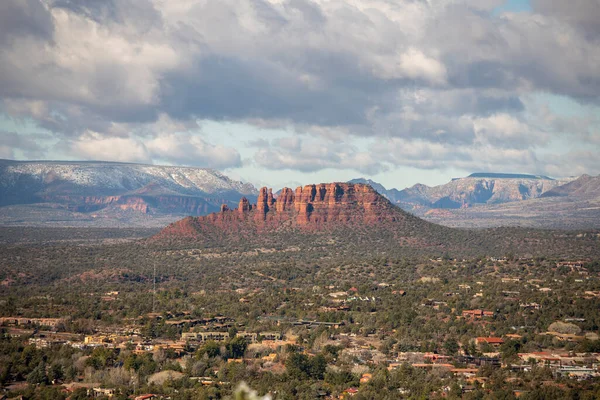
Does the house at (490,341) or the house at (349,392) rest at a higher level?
the house at (490,341)

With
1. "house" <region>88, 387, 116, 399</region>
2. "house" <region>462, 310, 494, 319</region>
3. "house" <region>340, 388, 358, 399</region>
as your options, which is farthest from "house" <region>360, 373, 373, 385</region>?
"house" <region>462, 310, 494, 319</region>

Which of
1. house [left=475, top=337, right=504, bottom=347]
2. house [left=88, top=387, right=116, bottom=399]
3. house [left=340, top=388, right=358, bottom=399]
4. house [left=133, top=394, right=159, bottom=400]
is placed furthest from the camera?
house [left=475, top=337, right=504, bottom=347]

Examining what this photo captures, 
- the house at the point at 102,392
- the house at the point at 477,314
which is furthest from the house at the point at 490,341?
the house at the point at 102,392

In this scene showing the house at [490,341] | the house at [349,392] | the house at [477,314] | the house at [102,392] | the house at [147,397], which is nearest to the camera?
the house at [147,397]

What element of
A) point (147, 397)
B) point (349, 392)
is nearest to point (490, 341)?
point (349, 392)

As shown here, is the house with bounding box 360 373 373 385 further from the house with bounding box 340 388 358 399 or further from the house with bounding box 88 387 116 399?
the house with bounding box 88 387 116 399

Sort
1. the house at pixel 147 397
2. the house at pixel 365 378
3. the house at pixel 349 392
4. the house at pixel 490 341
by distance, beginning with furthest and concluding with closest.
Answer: the house at pixel 490 341 < the house at pixel 365 378 < the house at pixel 349 392 < the house at pixel 147 397

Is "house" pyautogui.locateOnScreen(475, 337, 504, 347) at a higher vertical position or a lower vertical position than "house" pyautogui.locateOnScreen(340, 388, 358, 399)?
higher

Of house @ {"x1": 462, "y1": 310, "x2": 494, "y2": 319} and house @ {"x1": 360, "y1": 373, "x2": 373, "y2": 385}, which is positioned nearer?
house @ {"x1": 360, "y1": 373, "x2": 373, "y2": 385}

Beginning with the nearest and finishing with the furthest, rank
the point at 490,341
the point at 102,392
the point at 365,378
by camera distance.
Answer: the point at 102,392, the point at 365,378, the point at 490,341

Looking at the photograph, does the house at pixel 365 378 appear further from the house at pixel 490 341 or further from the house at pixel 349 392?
the house at pixel 490 341

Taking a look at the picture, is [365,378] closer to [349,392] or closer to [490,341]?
[349,392]
